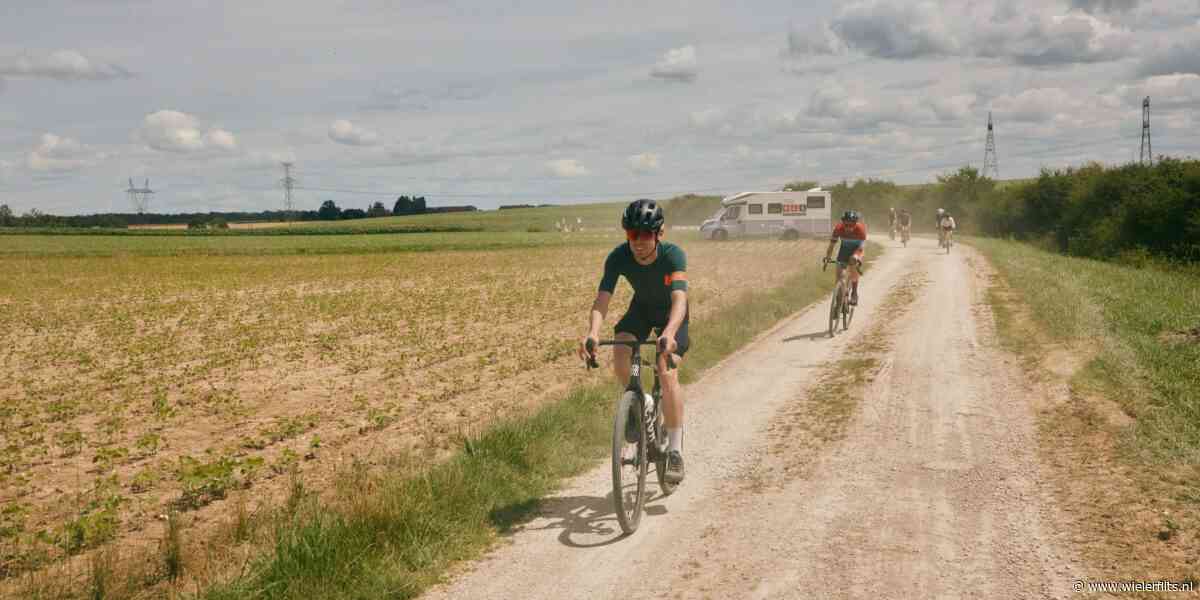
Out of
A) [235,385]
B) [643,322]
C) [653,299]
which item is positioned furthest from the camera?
[235,385]

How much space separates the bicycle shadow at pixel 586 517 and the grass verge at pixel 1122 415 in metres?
2.91

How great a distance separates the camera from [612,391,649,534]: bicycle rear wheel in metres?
5.73

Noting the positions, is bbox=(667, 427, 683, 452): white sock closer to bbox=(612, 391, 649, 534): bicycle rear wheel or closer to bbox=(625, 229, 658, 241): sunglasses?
bbox=(612, 391, 649, 534): bicycle rear wheel

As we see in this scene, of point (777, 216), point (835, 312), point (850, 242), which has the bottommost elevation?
point (835, 312)

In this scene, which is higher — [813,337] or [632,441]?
[632,441]

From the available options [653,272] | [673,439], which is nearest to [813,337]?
[673,439]

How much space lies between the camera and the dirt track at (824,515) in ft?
16.5

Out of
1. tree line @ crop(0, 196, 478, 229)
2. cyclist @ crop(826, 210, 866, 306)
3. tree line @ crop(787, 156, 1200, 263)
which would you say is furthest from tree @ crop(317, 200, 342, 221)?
cyclist @ crop(826, 210, 866, 306)

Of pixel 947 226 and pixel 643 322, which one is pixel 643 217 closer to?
pixel 643 322

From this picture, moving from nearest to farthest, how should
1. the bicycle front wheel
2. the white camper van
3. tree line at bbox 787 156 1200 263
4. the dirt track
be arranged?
the dirt track
the bicycle front wheel
tree line at bbox 787 156 1200 263
the white camper van

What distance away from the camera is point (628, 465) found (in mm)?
6016

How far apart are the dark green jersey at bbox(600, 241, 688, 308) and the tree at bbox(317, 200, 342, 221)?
152747 millimetres

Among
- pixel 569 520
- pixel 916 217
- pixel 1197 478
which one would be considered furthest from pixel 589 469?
pixel 916 217

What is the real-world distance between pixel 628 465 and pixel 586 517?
0.60 metres
